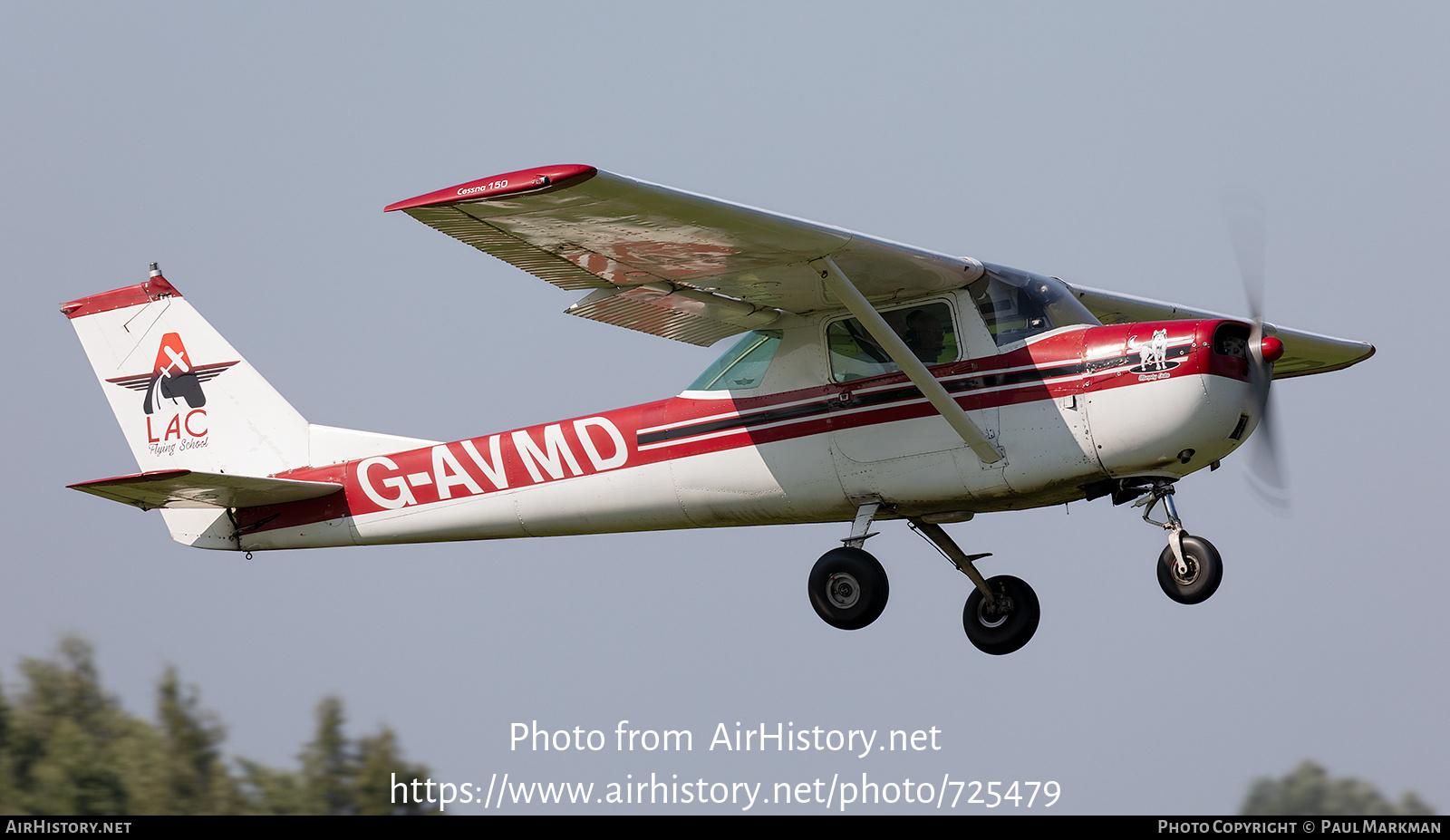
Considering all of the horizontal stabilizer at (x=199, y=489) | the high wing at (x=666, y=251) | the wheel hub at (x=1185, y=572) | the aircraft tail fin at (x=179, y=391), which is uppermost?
the high wing at (x=666, y=251)

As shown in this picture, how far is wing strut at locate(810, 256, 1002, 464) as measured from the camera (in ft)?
32.5

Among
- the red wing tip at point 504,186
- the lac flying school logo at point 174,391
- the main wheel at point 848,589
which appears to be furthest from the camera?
the lac flying school logo at point 174,391

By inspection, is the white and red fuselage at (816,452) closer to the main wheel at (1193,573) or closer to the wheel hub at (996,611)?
the main wheel at (1193,573)

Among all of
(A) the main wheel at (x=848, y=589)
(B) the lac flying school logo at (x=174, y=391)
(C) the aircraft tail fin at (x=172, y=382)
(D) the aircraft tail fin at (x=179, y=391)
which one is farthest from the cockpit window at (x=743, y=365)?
(B) the lac flying school logo at (x=174, y=391)

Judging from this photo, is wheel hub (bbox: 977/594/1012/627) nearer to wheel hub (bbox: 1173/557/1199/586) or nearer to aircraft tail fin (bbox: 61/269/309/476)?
wheel hub (bbox: 1173/557/1199/586)

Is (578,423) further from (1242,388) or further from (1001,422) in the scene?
(1242,388)

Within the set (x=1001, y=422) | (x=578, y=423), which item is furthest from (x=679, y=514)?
(x=1001, y=422)

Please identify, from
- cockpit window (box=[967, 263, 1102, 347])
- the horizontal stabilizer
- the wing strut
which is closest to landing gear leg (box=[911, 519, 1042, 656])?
the wing strut

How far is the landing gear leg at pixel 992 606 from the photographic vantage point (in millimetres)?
11344

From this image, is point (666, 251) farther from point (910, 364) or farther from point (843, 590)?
point (843, 590)

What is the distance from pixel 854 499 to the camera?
1075cm

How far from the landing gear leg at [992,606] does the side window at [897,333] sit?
1407mm

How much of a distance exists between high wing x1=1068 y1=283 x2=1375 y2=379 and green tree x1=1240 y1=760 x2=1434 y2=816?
3.59m

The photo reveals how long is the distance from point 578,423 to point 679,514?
1096 mm
